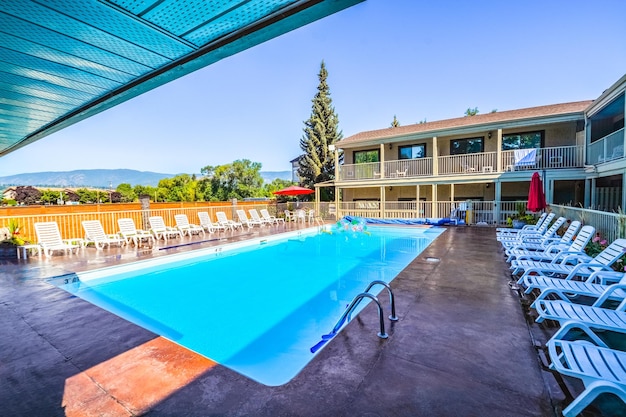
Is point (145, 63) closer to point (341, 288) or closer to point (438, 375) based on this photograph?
point (438, 375)

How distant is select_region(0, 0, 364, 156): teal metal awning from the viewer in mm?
1769

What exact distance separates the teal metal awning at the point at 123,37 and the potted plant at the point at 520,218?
13.2 meters

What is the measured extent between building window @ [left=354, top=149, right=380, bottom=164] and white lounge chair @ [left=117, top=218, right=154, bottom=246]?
14.2 m

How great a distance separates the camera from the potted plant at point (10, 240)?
8555mm

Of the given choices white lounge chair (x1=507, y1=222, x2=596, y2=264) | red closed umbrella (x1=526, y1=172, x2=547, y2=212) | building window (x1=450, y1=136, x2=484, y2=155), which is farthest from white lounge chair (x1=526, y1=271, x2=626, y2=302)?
building window (x1=450, y1=136, x2=484, y2=155)

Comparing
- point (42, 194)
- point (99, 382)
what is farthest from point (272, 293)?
point (42, 194)

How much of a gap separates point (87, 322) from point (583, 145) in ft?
58.4

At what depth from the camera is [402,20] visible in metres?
13.7

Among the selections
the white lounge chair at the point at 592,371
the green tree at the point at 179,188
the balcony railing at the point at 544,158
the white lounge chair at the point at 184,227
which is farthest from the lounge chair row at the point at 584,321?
the green tree at the point at 179,188

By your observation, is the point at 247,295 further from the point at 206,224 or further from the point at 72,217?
the point at 72,217

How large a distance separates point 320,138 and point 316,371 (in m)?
27.3

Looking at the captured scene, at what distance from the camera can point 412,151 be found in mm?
18859

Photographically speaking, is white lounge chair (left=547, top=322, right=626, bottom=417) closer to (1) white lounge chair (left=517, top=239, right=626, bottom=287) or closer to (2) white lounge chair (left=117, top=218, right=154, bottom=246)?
(1) white lounge chair (left=517, top=239, right=626, bottom=287)

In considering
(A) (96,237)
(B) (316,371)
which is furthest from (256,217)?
(B) (316,371)
